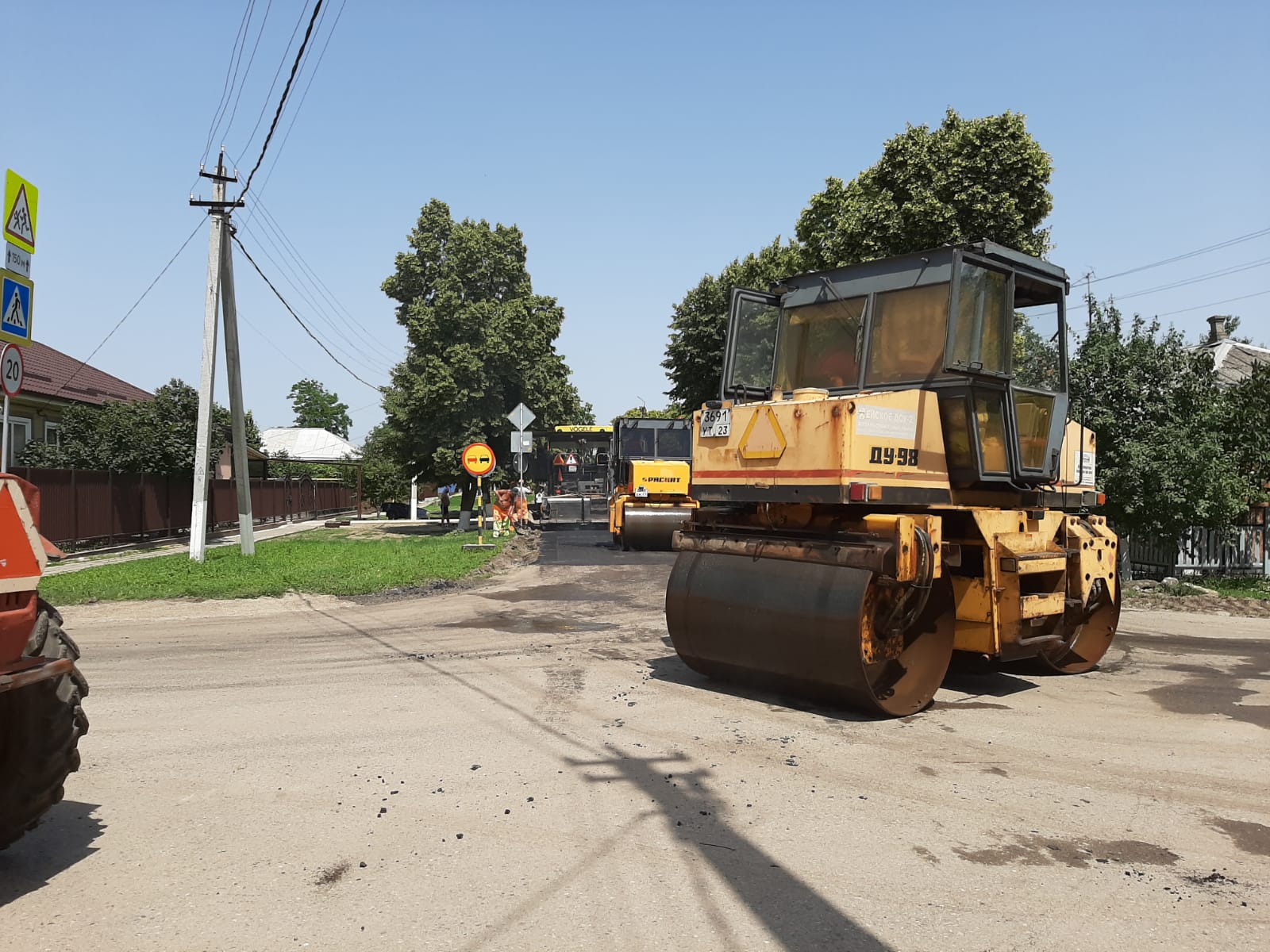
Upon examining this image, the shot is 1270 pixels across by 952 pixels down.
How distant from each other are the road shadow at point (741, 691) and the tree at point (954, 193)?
1297 cm

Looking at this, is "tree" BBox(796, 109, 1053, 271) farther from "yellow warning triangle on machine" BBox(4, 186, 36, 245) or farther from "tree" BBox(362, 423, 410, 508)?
"tree" BBox(362, 423, 410, 508)

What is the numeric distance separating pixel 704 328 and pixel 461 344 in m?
8.27

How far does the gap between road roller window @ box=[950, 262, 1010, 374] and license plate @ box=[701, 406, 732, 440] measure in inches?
69.6

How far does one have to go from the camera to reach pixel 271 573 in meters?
15.0

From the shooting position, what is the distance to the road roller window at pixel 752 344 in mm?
8266

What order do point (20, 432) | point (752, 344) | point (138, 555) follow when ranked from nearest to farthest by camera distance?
point (752, 344) < point (138, 555) < point (20, 432)

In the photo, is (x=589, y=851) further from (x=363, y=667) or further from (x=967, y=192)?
(x=967, y=192)

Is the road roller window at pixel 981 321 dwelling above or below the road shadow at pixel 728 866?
above

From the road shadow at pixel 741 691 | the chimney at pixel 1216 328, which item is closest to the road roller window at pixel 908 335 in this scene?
the road shadow at pixel 741 691

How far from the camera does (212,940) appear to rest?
338 centimetres

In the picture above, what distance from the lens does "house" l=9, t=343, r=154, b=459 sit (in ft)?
78.4

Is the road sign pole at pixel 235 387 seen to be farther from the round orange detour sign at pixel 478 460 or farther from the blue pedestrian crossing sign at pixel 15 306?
the blue pedestrian crossing sign at pixel 15 306

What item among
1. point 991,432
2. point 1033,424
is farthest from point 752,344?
point 1033,424

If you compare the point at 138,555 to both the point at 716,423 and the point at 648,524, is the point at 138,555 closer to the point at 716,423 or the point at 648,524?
the point at 648,524
